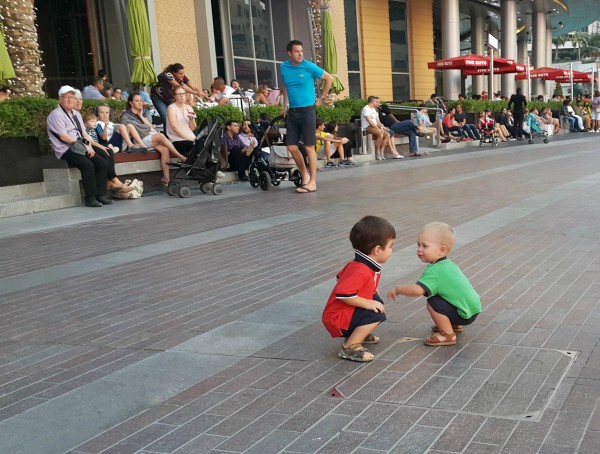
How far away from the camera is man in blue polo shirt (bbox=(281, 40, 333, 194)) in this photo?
10.7 m

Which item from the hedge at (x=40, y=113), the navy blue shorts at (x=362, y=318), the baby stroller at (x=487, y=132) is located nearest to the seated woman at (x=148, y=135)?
the hedge at (x=40, y=113)

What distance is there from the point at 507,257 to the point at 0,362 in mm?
3775

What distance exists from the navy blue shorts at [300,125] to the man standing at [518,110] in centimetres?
1631

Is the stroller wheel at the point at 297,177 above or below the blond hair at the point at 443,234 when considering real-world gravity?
below

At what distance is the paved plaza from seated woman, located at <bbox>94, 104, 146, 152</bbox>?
3748mm

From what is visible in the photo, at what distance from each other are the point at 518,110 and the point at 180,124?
1734cm

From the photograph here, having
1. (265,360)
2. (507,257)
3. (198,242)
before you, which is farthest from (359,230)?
(198,242)

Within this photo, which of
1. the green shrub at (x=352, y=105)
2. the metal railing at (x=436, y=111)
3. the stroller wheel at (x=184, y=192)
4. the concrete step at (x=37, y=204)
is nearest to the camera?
the concrete step at (x=37, y=204)

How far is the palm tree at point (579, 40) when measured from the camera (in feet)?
440

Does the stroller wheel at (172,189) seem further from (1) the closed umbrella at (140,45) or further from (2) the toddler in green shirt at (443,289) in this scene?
(2) the toddler in green shirt at (443,289)

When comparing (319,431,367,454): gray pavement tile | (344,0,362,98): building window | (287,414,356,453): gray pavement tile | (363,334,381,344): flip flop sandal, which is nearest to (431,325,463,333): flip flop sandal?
(363,334,381,344): flip flop sandal

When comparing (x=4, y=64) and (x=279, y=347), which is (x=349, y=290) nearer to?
(x=279, y=347)

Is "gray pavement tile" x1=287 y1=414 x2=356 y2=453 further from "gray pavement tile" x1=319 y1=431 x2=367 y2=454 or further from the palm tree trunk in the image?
the palm tree trunk

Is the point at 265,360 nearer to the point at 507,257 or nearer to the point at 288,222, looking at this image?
the point at 507,257
